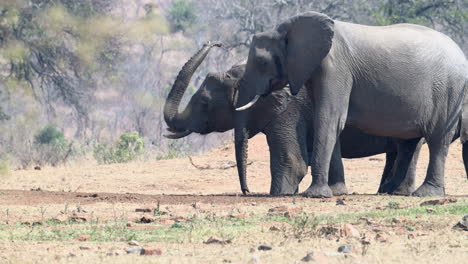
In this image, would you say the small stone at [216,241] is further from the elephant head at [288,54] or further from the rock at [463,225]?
the elephant head at [288,54]

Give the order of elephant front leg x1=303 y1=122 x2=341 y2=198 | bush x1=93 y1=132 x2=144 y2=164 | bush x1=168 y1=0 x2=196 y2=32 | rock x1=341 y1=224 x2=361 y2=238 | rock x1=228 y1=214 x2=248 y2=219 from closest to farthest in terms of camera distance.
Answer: rock x1=341 y1=224 x2=361 y2=238 < rock x1=228 y1=214 x2=248 y2=219 < elephant front leg x1=303 y1=122 x2=341 y2=198 < bush x1=93 y1=132 x2=144 y2=164 < bush x1=168 y1=0 x2=196 y2=32

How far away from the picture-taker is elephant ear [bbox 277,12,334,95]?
12.4m

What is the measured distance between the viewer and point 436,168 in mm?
13305

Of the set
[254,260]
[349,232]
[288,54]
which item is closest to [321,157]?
[288,54]

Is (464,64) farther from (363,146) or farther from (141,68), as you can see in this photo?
(141,68)

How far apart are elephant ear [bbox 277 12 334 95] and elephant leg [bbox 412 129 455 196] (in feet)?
6.29

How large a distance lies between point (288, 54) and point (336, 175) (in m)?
1.66

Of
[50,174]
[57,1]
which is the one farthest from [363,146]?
[57,1]

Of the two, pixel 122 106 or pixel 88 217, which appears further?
pixel 122 106

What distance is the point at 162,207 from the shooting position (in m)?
11.6

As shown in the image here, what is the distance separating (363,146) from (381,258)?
6.83m

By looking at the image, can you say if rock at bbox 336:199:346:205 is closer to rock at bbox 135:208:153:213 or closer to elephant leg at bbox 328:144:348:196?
elephant leg at bbox 328:144:348:196

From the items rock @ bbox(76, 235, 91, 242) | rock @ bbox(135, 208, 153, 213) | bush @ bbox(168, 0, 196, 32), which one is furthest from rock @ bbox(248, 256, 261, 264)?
bush @ bbox(168, 0, 196, 32)

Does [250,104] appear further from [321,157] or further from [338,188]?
[338,188]
